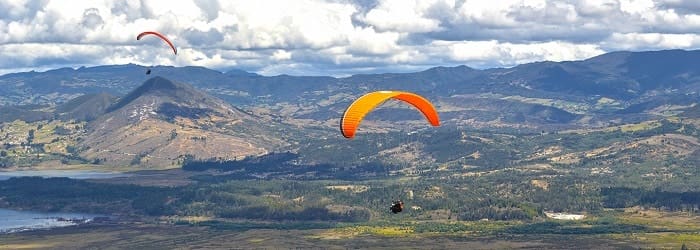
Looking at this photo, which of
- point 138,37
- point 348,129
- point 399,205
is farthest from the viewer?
point 138,37

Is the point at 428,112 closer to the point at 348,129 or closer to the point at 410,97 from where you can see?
the point at 410,97

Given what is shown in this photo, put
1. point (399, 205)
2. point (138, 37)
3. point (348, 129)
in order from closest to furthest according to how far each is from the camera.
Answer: point (348, 129) < point (399, 205) < point (138, 37)

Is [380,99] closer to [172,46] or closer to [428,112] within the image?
[428,112]

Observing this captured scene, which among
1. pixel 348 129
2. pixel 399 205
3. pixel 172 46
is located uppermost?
pixel 172 46

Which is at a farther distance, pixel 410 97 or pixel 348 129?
pixel 410 97

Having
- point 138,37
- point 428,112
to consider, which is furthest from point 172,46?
point 428,112

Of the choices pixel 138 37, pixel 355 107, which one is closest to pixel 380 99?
pixel 355 107

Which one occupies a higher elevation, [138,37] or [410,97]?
[138,37]

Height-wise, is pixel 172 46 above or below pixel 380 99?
above

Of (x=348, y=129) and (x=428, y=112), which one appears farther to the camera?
(x=428, y=112)
